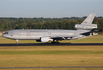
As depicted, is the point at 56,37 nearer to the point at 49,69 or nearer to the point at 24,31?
the point at 24,31

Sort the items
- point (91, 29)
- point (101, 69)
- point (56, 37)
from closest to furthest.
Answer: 1. point (101, 69)
2. point (56, 37)
3. point (91, 29)

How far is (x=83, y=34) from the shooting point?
4419 cm

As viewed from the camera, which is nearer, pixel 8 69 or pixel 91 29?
pixel 8 69

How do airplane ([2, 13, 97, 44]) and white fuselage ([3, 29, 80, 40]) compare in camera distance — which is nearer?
airplane ([2, 13, 97, 44])

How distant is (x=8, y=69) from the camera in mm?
16844

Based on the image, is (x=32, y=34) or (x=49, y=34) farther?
(x=49, y=34)

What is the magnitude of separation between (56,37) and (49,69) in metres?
25.1

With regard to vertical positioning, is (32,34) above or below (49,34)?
above

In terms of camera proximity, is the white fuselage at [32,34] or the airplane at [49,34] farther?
the white fuselage at [32,34]

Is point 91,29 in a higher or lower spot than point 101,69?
higher

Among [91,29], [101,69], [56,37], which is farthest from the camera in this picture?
[91,29]

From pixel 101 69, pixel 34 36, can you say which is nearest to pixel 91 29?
pixel 34 36

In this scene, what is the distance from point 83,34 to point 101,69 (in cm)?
2795

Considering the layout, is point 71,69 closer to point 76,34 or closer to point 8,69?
point 8,69
